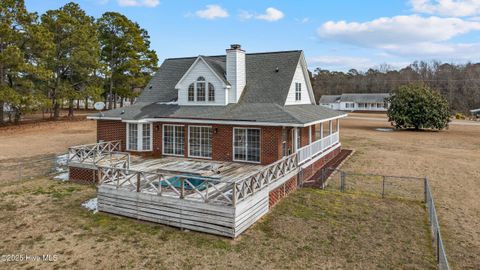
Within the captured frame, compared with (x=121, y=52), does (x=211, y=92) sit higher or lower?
lower

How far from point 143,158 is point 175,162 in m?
2.38

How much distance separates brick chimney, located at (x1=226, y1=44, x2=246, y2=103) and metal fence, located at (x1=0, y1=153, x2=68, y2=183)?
10.2m

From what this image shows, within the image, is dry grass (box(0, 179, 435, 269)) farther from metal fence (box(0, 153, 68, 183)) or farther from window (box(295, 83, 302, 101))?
window (box(295, 83, 302, 101))

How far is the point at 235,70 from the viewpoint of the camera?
19.9 metres

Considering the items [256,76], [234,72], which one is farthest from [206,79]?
[256,76]

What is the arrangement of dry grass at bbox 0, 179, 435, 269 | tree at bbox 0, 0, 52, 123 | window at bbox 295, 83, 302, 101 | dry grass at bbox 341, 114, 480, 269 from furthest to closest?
tree at bbox 0, 0, 52, 123
window at bbox 295, 83, 302, 101
dry grass at bbox 341, 114, 480, 269
dry grass at bbox 0, 179, 435, 269

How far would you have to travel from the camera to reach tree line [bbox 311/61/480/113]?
306ft

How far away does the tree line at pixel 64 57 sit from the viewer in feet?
115

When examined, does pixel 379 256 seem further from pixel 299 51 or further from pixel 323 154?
pixel 299 51

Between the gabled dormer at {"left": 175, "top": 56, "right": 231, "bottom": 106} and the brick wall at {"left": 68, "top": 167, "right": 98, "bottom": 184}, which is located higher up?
the gabled dormer at {"left": 175, "top": 56, "right": 231, "bottom": 106}

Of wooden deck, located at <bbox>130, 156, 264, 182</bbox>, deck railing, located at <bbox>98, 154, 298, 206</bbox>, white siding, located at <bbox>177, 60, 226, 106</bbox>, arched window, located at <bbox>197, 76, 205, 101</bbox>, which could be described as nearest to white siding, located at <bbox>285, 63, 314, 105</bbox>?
white siding, located at <bbox>177, 60, 226, 106</bbox>

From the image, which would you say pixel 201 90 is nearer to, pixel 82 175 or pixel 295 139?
pixel 295 139

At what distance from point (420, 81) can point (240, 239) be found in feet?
347

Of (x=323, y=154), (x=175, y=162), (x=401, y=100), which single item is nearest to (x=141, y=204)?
(x=175, y=162)
